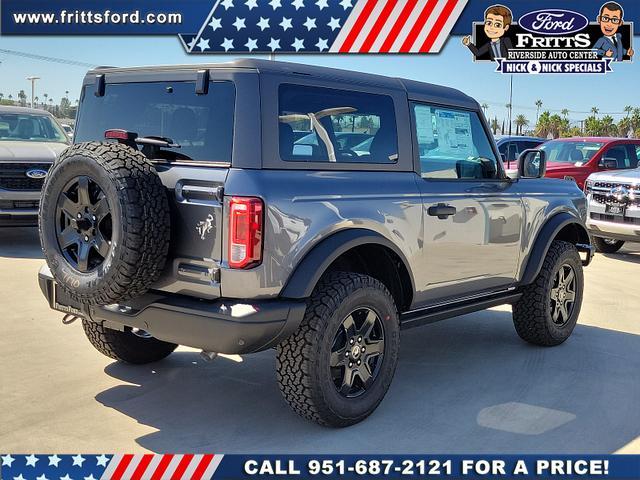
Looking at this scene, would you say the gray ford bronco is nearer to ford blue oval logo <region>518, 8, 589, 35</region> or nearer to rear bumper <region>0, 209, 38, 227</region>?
rear bumper <region>0, 209, 38, 227</region>

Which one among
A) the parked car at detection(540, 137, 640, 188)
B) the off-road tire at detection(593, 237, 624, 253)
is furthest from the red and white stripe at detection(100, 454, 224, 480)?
the parked car at detection(540, 137, 640, 188)

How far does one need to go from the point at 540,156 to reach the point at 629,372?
1633mm

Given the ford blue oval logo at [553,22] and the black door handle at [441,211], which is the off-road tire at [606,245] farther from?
the ford blue oval logo at [553,22]

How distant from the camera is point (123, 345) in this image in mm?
4820

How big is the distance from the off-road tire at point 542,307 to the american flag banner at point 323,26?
12.1 meters

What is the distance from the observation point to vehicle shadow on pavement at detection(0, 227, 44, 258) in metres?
9.42

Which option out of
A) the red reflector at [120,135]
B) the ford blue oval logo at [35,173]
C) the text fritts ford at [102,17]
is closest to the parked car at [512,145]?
the ford blue oval logo at [35,173]

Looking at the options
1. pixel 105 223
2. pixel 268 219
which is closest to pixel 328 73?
pixel 268 219

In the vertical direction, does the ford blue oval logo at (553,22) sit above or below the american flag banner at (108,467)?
above

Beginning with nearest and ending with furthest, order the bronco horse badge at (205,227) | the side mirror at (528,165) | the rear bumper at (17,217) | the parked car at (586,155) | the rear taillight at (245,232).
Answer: the rear taillight at (245,232)
the bronco horse badge at (205,227)
the side mirror at (528,165)
the rear bumper at (17,217)
the parked car at (586,155)

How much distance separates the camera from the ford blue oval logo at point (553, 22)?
766 inches

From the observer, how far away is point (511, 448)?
12.4 ft

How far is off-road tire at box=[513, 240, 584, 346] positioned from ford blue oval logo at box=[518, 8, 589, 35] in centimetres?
1532

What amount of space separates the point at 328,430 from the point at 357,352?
17.3 inches
